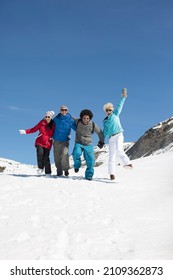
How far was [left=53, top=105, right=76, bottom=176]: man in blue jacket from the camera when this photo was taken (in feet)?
39.5

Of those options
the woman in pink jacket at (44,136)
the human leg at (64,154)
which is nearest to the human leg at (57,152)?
the human leg at (64,154)

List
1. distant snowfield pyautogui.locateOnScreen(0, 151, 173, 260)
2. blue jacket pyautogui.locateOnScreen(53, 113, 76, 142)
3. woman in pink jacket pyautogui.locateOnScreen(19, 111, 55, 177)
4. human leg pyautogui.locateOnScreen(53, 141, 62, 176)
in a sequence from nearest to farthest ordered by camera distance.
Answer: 1. distant snowfield pyautogui.locateOnScreen(0, 151, 173, 260)
2. blue jacket pyautogui.locateOnScreen(53, 113, 76, 142)
3. human leg pyautogui.locateOnScreen(53, 141, 62, 176)
4. woman in pink jacket pyautogui.locateOnScreen(19, 111, 55, 177)

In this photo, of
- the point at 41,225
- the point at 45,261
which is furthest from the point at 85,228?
the point at 45,261

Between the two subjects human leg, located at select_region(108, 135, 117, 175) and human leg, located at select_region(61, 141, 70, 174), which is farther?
human leg, located at select_region(61, 141, 70, 174)

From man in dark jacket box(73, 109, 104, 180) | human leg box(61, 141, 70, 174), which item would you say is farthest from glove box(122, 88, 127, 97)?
human leg box(61, 141, 70, 174)

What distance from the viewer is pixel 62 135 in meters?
12.1

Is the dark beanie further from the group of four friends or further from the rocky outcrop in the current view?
the rocky outcrop

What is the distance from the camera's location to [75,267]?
15.2 feet

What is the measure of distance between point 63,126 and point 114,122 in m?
1.54

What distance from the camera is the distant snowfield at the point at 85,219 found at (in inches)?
203

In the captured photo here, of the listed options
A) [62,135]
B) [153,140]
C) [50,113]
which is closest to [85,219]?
[62,135]

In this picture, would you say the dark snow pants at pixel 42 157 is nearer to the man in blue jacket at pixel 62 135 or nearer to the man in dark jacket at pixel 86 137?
the man in blue jacket at pixel 62 135

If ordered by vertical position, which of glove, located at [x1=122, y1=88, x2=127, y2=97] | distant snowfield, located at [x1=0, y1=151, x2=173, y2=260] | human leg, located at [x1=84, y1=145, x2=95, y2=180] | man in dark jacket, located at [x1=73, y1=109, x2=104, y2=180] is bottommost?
distant snowfield, located at [x1=0, y1=151, x2=173, y2=260]

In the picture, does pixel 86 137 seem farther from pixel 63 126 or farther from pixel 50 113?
pixel 50 113
